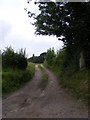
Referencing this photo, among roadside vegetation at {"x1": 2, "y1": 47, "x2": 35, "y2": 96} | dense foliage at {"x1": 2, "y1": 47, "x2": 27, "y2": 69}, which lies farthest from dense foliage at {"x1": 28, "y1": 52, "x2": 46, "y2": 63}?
dense foliage at {"x1": 2, "y1": 47, "x2": 27, "y2": 69}

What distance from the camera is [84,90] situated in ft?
37.3

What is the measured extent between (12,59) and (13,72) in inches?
152

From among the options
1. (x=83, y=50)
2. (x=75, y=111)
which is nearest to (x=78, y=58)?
(x=83, y=50)

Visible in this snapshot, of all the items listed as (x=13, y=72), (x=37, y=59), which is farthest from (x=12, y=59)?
(x=37, y=59)

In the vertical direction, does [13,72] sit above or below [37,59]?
below

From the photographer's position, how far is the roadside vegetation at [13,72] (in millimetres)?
15673

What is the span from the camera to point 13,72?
19938mm

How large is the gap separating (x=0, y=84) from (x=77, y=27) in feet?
22.6

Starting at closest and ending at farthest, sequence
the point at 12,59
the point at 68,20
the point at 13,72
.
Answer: the point at 68,20 → the point at 13,72 → the point at 12,59

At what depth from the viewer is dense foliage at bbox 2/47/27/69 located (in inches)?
905

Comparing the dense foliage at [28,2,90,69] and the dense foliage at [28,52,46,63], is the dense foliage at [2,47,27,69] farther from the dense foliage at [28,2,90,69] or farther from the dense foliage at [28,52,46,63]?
the dense foliage at [28,52,46,63]

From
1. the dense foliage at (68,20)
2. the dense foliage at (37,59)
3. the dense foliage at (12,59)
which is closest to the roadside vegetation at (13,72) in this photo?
the dense foliage at (12,59)

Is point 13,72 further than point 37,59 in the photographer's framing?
No

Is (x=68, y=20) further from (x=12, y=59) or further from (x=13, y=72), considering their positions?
(x=12, y=59)
